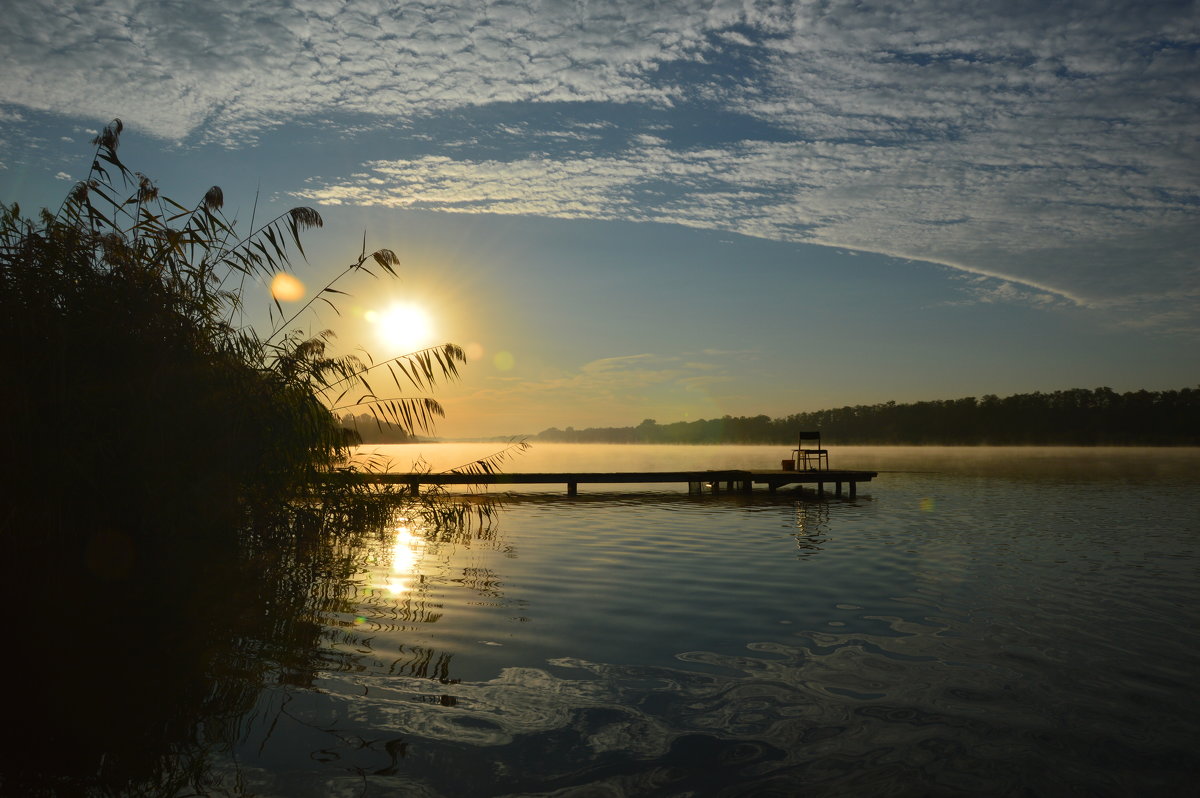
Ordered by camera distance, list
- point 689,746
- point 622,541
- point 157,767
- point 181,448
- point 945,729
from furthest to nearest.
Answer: point 622,541, point 181,448, point 945,729, point 689,746, point 157,767

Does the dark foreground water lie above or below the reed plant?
below

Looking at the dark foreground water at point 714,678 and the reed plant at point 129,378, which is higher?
the reed plant at point 129,378

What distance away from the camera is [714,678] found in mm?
6844

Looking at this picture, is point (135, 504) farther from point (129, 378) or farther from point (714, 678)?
point (714, 678)

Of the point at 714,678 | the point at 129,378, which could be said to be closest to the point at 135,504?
the point at 129,378

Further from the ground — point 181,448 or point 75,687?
point 181,448

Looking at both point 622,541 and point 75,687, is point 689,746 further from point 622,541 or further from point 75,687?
point 622,541

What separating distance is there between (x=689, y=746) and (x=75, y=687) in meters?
4.88

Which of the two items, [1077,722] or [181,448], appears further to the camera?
[181,448]

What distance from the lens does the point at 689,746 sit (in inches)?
209

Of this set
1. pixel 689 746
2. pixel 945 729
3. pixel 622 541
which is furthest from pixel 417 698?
pixel 622 541

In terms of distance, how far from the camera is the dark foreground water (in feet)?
16.0

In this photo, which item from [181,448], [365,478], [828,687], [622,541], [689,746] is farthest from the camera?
[622,541]

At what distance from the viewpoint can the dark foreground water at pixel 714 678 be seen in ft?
16.0
